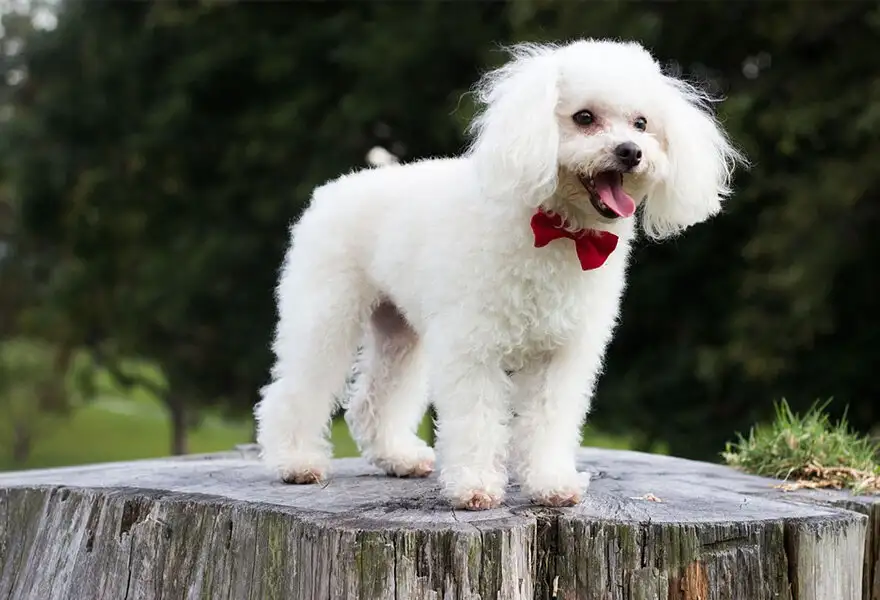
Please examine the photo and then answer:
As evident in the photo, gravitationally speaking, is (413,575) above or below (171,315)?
below

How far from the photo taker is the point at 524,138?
Result: 3430 mm

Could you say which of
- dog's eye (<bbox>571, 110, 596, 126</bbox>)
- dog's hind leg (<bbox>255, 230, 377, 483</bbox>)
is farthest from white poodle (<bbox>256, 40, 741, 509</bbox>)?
dog's hind leg (<bbox>255, 230, 377, 483</bbox>)

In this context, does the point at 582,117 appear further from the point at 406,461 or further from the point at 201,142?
the point at 201,142

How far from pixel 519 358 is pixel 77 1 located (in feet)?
39.4

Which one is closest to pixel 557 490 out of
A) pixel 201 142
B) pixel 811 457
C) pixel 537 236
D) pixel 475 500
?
pixel 475 500

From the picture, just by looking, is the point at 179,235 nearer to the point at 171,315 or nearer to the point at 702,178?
the point at 171,315

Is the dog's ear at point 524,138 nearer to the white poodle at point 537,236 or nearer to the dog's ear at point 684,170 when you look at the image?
the white poodle at point 537,236

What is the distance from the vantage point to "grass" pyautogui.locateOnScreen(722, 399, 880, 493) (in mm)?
4371

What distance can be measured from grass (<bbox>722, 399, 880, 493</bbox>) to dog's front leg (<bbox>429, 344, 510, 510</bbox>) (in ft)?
4.33

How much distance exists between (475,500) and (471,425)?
0.85ft

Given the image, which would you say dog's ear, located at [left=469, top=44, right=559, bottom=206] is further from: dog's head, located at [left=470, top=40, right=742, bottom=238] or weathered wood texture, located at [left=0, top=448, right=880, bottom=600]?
weathered wood texture, located at [left=0, top=448, right=880, bottom=600]

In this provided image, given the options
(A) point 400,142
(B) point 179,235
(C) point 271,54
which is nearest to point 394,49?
(A) point 400,142

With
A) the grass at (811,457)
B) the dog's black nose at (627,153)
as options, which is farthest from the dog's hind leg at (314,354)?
the grass at (811,457)

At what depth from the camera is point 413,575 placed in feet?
10.4
